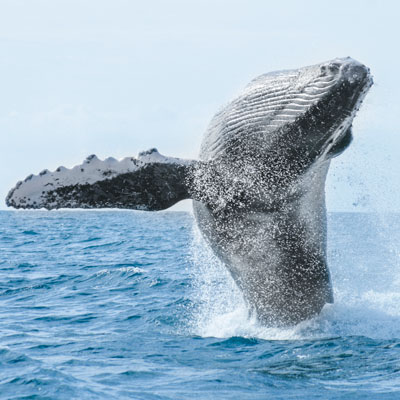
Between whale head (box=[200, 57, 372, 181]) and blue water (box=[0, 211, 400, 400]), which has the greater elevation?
whale head (box=[200, 57, 372, 181])

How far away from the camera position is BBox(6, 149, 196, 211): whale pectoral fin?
277 inches

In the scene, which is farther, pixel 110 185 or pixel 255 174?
pixel 255 174

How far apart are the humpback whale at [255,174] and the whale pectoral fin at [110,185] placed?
1 cm

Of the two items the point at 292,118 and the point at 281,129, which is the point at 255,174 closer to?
the point at 281,129

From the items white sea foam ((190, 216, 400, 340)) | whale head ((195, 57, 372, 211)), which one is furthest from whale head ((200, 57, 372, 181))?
white sea foam ((190, 216, 400, 340))

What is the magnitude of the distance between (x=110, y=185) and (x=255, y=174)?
154cm

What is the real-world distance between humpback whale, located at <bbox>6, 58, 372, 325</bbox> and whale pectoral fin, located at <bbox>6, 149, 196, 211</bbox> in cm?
1

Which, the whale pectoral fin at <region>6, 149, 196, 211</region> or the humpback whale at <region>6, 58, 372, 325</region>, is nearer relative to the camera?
the humpback whale at <region>6, 58, 372, 325</region>

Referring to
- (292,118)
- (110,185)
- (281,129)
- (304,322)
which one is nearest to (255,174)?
(281,129)

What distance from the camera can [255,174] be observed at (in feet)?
23.9

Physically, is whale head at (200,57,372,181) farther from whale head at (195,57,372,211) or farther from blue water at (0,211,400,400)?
blue water at (0,211,400,400)

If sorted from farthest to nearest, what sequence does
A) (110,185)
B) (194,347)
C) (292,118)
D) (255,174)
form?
(194,347) → (255,174) → (110,185) → (292,118)

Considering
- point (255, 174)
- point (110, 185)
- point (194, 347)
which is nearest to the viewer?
point (110, 185)

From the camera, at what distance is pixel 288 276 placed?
8.27 m
